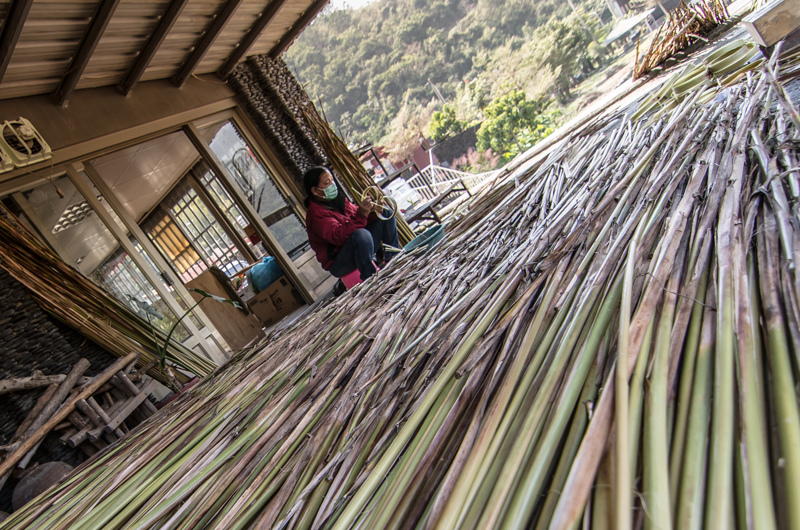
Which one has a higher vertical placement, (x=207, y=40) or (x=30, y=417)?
(x=207, y=40)

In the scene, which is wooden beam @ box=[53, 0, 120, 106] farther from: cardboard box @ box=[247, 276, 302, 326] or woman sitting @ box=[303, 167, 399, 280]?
cardboard box @ box=[247, 276, 302, 326]

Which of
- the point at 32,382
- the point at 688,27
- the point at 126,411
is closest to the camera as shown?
the point at 32,382

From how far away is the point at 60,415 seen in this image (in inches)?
87.8

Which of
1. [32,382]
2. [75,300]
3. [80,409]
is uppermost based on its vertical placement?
[75,300]

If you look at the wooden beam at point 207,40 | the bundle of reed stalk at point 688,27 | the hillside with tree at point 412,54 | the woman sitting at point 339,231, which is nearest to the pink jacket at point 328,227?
the woman sitting at point 339,231

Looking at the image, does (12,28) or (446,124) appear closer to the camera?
(12,28)

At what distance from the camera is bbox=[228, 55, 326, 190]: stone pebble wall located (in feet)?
15.7

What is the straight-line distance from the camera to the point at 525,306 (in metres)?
0.89

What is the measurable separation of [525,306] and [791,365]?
1.42ft

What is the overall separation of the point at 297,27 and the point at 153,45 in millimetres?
1817

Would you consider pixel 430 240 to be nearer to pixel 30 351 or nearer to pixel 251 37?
pixel 30 351

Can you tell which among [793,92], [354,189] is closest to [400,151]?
[354,189]

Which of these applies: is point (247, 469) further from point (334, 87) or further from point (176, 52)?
point (334, 87)

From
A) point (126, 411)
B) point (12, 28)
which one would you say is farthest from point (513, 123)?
point (126, 411)
